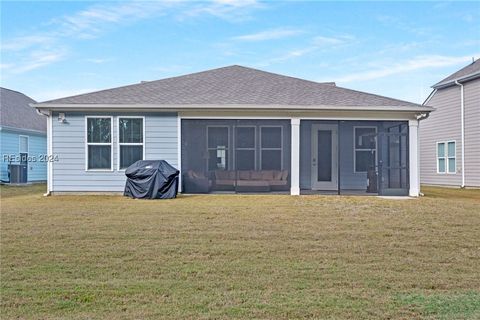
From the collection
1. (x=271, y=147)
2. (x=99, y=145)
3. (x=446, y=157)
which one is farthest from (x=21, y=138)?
(x=446, y=157)

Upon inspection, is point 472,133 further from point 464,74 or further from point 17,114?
point 17,114

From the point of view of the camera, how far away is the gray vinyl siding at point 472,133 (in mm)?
18859

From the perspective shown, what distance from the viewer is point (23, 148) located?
75.7 ft

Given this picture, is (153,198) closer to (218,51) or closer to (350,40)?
(350,40)

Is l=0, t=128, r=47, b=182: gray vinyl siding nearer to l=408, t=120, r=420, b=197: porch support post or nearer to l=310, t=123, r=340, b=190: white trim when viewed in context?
l=310, t=123, r=340, b=190: white trim

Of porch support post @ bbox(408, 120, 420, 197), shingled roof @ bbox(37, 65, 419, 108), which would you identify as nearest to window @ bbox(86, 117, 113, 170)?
shingled roof @ bbox(37, 65, 419, 108)

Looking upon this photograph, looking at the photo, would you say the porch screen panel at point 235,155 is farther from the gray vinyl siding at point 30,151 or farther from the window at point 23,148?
the window at point 23,148

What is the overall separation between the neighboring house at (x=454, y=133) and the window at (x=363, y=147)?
5.85 metres

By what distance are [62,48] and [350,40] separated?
1006 cm

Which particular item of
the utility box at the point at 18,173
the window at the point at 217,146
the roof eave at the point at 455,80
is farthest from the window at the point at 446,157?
the utility box at the point at 18,173

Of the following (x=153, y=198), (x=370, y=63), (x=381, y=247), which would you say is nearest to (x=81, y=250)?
(x=381, y=247)

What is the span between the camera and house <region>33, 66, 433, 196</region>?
46.5 feet

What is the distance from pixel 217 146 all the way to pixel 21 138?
41.5 feet

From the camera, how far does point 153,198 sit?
13.0 metres
